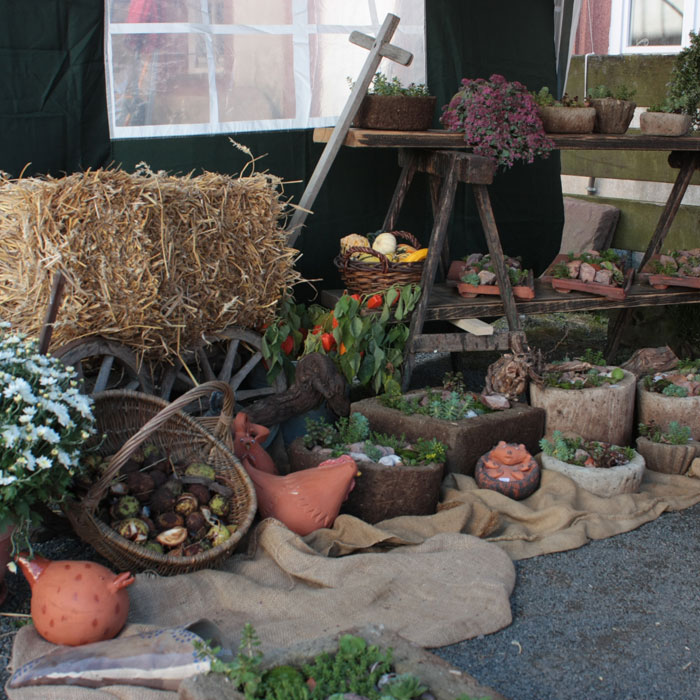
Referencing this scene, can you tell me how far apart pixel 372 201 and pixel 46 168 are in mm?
2244

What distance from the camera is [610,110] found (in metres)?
5.65

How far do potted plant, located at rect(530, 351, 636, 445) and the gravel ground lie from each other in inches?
27.1

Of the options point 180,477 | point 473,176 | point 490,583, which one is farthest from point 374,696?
point 473,176

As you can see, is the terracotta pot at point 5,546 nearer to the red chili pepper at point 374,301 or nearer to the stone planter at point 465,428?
A: the stone planter at point 465,428

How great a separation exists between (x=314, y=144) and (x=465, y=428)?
2.29 meters

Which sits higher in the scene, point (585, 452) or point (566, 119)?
point (566, 119)

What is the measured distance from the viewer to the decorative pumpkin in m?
4.35

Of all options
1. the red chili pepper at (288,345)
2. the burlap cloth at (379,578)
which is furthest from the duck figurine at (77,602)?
the red chili pepper at (288,345)

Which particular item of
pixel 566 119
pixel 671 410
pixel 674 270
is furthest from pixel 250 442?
pixel 674 270

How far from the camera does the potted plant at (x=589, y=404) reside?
4.78 metres

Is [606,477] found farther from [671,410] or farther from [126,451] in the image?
[126,451]

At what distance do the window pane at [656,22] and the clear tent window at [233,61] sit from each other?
3446 millimetres

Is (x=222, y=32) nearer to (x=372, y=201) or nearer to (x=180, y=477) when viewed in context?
(x=372, y=201)

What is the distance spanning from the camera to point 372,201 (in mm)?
6102
